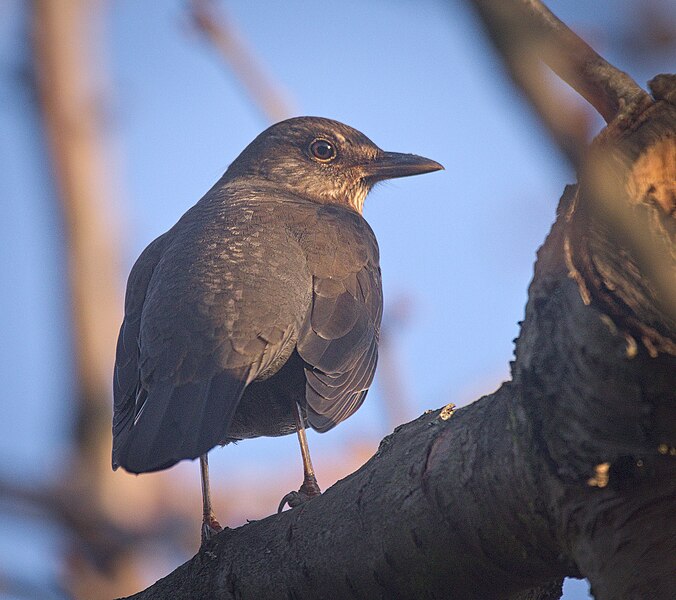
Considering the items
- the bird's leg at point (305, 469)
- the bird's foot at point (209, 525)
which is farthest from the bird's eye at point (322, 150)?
the bird's foot at point (209, 525)

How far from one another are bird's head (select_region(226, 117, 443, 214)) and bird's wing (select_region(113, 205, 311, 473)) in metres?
1.61

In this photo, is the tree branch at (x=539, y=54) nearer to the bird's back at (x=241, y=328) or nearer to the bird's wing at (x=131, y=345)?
the bird's back at (x=241, y=328)

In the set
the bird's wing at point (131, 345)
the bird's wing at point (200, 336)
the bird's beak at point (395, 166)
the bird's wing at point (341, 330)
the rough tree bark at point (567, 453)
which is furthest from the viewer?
the bird's beak at point (395, 166)

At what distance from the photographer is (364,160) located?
6887 millimetres

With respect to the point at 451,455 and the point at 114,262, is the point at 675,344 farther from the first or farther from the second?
the point at 114,262

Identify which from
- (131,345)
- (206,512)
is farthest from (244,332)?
(206,512)

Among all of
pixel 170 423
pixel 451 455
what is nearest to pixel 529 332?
pixel 451 455

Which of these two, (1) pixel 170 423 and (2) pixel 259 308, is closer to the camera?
(1) pixel 170 423

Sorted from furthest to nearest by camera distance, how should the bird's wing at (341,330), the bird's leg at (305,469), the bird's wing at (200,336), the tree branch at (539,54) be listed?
the bird's leg at (305,469), the bird's wing at (341,330), the bird's wing at (200,336), the tree branch at (539,54)

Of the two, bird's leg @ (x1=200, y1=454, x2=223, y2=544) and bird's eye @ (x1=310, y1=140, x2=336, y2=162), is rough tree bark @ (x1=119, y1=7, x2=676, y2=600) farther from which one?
bird's eye @ (x1=310, y1=140, x2=336, y2=162)

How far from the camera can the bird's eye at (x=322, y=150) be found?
688 centimetres

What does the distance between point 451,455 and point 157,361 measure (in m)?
2.03

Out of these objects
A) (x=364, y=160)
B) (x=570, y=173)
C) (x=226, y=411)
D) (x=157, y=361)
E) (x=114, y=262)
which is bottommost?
(x=570, y=173)

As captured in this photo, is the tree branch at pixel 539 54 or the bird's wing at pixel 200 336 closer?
the tree branch at pixel 539 54
